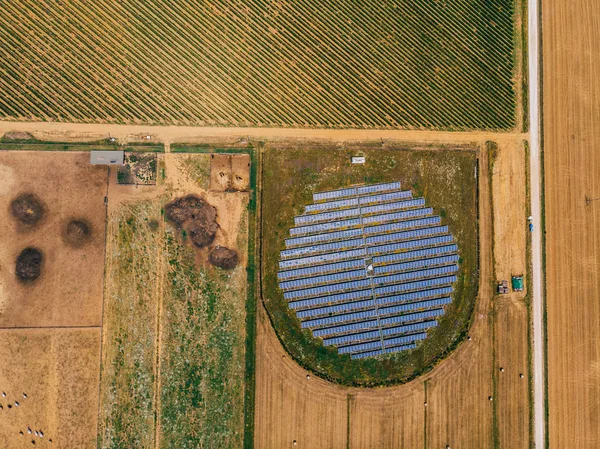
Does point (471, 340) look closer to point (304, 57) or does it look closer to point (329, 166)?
point (329, 166)

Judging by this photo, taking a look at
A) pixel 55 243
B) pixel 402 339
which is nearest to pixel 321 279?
pixel 402 339

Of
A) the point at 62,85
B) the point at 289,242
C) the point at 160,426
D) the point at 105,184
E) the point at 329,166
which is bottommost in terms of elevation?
the point at 160,426

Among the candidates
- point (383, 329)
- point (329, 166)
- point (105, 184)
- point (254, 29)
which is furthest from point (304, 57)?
point (383, 329)

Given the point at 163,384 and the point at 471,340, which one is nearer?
the point at 163,384

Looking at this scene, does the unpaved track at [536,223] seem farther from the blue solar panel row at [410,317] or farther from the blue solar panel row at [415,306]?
the blue solar panel row at [410,317]

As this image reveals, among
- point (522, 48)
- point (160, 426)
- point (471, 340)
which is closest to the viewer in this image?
point (160, 426)

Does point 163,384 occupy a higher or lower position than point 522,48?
lower
